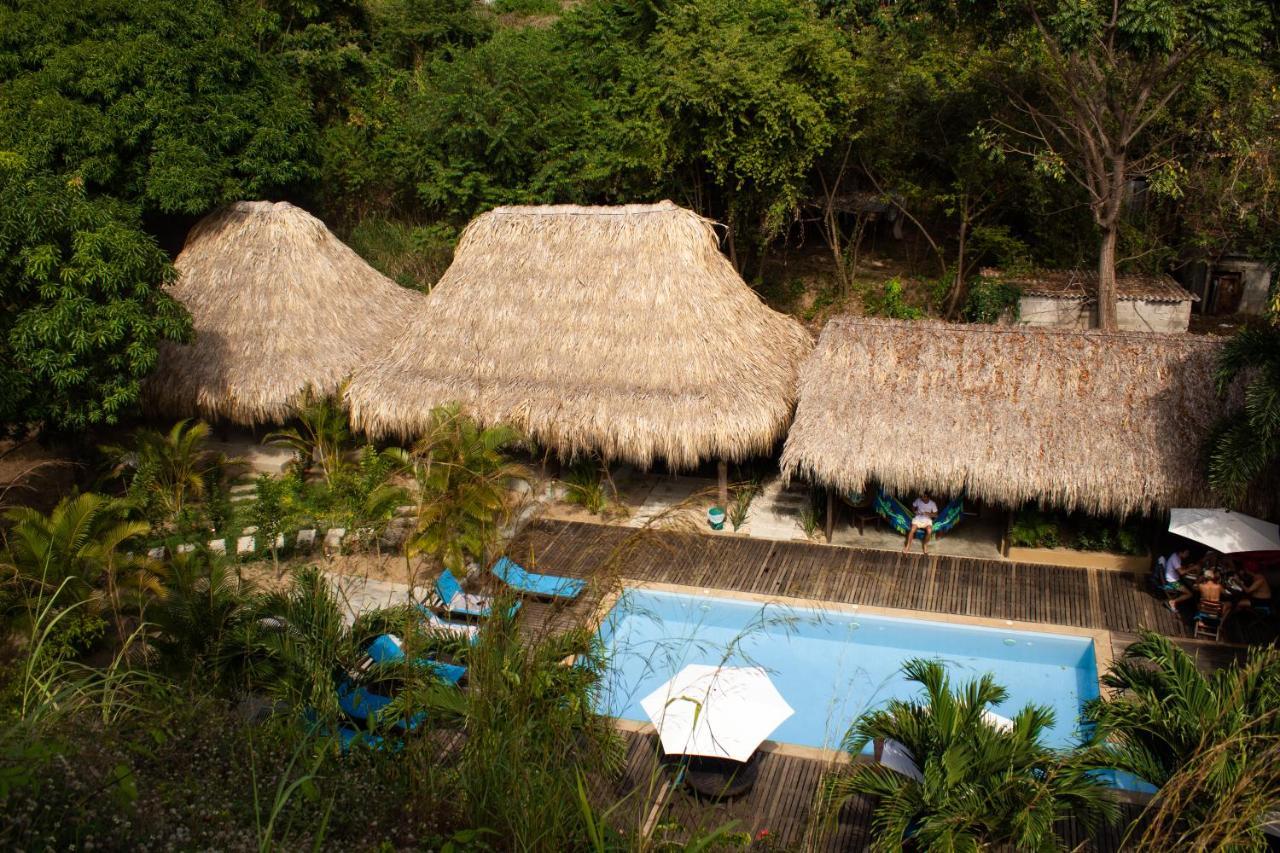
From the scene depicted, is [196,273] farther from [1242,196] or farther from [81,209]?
[1242,196]

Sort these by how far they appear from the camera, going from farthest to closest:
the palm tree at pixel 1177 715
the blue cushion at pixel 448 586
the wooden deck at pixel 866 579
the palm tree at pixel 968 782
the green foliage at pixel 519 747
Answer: the blue cushion at pixel 448 586
the wooden deck at pixel 866 579
the palm tree at pixel 968 782
the palm tree at pixel 1177 715
the green foliage at pixel 519 747

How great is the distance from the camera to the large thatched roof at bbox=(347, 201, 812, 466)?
38.7 ft

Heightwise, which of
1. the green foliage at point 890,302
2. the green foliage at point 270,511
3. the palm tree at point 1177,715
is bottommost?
the green foliage at point 270,511

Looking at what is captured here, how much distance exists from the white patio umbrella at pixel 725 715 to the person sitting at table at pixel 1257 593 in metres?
5.02

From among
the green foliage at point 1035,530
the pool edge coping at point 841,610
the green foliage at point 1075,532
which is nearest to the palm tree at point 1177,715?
the pool edge coping at point 841,610

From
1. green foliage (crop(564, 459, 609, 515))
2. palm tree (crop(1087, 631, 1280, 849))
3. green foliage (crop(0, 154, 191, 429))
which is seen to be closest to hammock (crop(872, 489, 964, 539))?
green foliage (crop(564, 459, 609, 515))

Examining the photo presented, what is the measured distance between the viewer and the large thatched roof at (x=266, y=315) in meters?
13.5

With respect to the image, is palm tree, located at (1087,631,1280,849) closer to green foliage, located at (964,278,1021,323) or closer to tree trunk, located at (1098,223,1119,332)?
tree trunk, located at (1098,223,1119,332)

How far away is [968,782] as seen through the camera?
6.02 metres

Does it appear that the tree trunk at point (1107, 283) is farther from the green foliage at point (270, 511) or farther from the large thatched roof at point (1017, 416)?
the green foliage at point (270, 511)

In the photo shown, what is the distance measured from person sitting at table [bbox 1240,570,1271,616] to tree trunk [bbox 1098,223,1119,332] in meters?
5.51

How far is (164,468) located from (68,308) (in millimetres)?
2365

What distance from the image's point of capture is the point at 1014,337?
1129cm

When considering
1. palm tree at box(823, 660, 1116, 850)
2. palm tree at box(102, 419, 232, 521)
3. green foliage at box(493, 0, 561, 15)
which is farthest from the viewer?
green foliage at box(493, 0, 561, 15)
